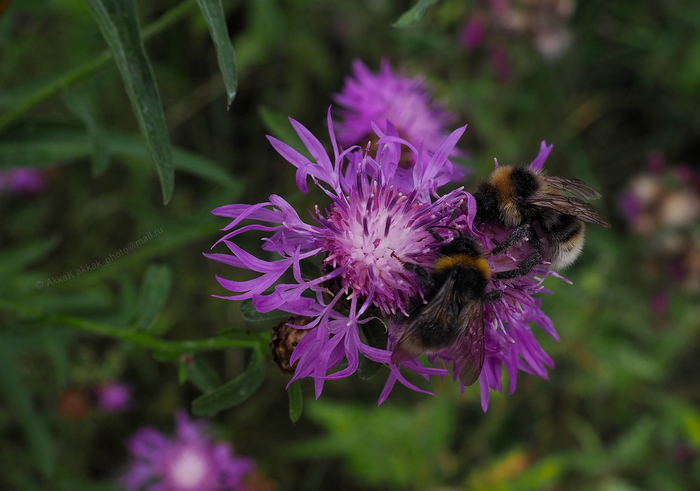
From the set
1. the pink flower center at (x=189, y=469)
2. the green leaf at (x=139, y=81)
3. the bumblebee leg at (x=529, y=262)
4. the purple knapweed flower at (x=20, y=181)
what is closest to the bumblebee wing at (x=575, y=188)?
the bumblebee leg at (x=529, y=262)

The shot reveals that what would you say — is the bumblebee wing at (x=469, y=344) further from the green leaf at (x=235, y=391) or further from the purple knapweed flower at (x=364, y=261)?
the green leaf at (x=235, y=391)

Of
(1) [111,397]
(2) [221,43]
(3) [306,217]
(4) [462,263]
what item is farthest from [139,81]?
(1) [111,397]

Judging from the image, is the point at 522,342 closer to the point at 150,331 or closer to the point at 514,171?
the point at 514,171

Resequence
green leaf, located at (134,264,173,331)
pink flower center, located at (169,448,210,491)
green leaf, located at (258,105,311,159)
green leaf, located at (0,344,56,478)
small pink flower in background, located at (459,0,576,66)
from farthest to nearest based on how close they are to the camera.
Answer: small pink flower in background, located at (459,0,576,66) → pink flower center, located at (169,448,210,491) → green leaf, located at (0,344,56,478) → green leaf, located at (258,105,311,159) → green leaf, located at (134,264,173,331)

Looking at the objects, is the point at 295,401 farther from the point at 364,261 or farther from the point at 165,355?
the point at 165,355

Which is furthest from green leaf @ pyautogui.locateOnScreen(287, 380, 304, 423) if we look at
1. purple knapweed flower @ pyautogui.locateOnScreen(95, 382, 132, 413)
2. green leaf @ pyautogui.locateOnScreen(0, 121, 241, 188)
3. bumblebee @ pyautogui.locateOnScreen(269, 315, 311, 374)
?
purple knapweed flower @ pyautogui.locateOnScreen(95, 382, 132, 413)

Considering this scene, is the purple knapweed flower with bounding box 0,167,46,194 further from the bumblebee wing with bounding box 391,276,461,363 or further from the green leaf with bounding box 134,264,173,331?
the bumblebee wing with bounding box 391,276,461,363

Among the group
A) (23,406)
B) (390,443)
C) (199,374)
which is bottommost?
(390,443)
